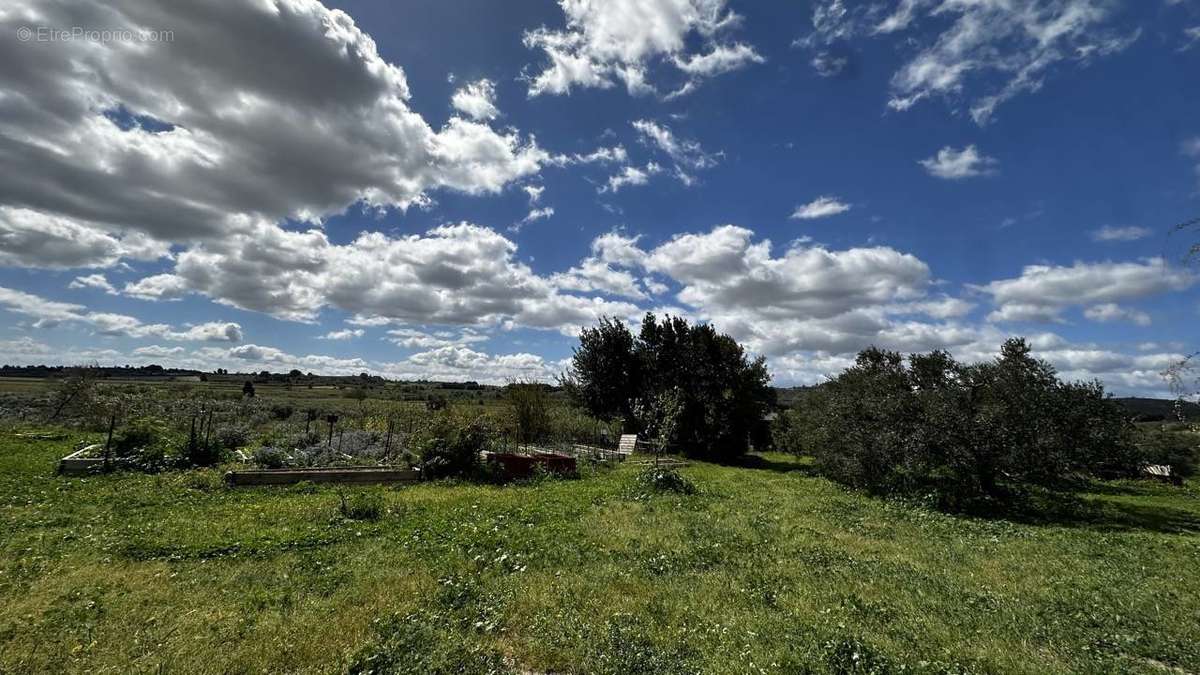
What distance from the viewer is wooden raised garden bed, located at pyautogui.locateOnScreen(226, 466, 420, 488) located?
604 inches

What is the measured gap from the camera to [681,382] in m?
40.0

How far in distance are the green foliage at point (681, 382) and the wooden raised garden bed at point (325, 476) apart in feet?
61.5

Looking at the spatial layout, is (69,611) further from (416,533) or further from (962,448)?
(962,448)

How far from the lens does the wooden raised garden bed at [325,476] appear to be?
15.3 m

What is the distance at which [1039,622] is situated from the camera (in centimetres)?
700

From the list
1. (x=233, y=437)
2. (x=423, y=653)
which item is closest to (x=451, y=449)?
(x=233, y=437)

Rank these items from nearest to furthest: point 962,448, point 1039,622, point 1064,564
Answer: point 1039,622 < point 1064,564 < point 962,448

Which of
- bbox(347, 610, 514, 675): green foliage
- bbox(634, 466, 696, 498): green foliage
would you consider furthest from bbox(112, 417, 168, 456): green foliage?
bbox(347, 610, 514, 675): green foliage

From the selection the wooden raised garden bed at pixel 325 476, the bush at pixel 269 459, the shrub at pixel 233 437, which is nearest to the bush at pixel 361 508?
the wooden raised garden bed at pixel 325 476

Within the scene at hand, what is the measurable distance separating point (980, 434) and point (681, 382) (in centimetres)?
2363

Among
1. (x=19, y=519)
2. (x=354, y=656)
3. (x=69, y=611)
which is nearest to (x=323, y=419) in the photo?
(x=19, y=519)

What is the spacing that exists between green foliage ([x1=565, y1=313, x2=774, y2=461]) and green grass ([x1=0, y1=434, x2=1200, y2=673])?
21926 mm

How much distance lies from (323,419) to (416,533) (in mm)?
27848

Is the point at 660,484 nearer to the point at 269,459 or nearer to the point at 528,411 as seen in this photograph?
the point at 269,459
